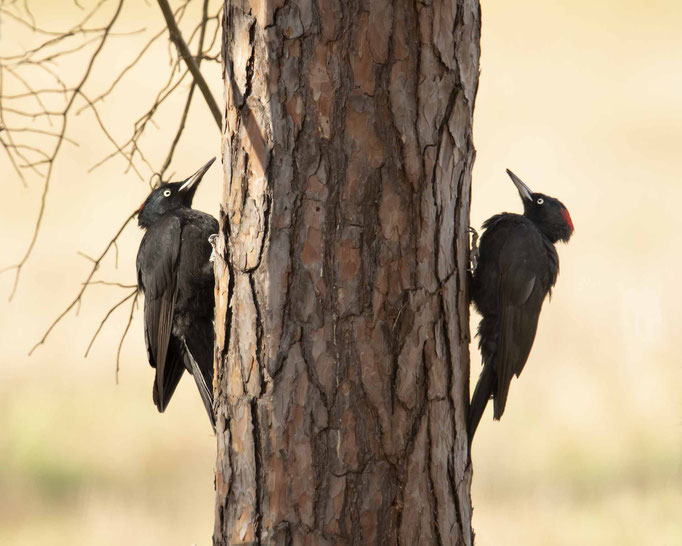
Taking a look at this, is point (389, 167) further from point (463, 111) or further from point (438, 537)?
point (438, 537)

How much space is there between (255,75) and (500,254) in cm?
154

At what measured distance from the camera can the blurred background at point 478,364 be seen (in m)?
6.64

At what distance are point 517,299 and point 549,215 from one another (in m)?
0.84

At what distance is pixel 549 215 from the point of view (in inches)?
174

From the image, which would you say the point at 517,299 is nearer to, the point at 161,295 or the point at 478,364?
the point at 161,295

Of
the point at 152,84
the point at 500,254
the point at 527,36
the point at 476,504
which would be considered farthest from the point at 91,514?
the point at 527,36

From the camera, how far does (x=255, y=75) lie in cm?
266

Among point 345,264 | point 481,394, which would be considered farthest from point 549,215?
point 345,264

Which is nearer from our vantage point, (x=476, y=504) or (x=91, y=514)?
(x=91, y=514)

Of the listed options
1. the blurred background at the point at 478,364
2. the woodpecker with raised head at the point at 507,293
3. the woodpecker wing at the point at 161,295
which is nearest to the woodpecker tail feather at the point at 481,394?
the woodpecker with raised head at the point at 507,293

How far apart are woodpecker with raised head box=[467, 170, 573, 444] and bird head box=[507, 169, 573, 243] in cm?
40

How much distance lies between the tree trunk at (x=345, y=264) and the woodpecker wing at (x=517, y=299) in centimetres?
94

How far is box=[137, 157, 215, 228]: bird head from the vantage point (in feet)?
14.2

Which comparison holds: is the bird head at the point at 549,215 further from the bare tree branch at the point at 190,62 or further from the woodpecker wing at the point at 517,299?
the bare tree branch at the point at 190,62
